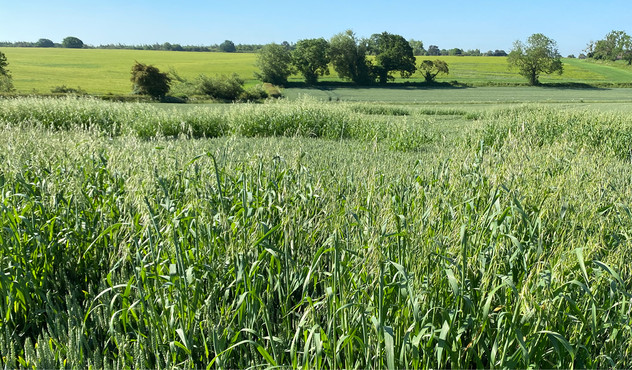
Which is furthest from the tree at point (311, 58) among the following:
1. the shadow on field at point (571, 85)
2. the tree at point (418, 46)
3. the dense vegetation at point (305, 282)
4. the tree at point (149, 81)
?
the tree at point (418, 46)

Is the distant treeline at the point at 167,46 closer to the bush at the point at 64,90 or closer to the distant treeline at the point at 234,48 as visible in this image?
the distant treeline at the point at 234,48

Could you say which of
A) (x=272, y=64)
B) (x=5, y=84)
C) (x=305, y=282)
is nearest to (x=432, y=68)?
(x=272, y=64)

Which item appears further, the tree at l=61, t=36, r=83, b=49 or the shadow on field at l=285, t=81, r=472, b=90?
the tree at l=61, t=36, r=83, b=49

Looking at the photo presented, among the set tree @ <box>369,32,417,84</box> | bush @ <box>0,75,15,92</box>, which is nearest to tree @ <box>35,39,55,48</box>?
bush @ <box>0,75,15,92</box>

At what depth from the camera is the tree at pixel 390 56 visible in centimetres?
6812

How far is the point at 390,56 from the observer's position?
68.7 m

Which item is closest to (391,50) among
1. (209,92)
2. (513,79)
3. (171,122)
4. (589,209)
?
(513,79)

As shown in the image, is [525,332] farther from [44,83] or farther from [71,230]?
[44,83]

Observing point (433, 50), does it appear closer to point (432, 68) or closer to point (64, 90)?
point (432, 68)

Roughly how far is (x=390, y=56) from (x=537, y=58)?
78.7ft

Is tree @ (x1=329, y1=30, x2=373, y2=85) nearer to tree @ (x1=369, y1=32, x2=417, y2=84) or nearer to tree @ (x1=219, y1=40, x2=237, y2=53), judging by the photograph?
tree @ (x1=369, y1=32, x2=417, y2=84)

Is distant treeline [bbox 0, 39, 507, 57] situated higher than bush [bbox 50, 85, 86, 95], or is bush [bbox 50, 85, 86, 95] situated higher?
distant treeline [bbox 0, 39, 507, 57]

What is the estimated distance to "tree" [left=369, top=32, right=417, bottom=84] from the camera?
68.1 m

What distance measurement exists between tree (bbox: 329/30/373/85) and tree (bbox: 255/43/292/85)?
1005 cm
